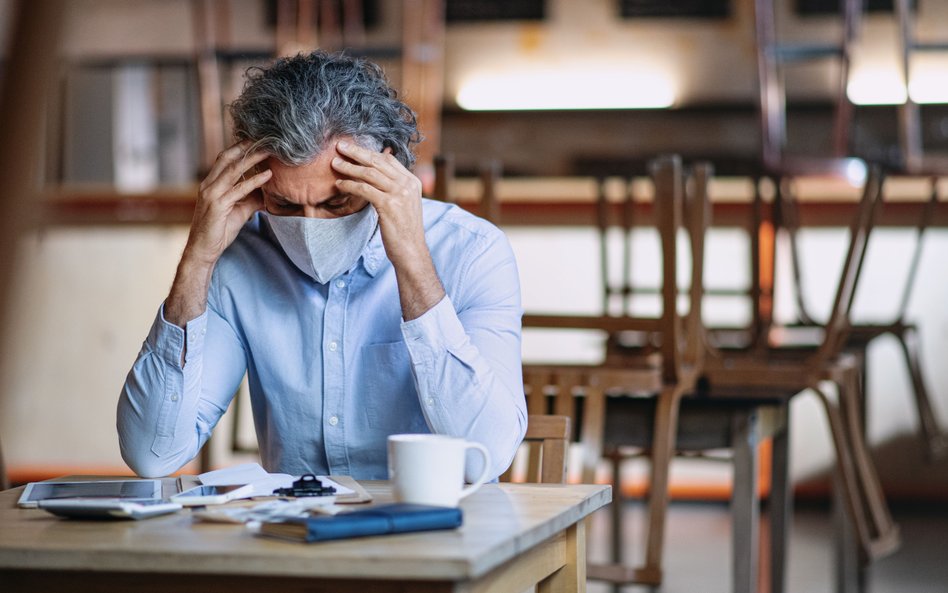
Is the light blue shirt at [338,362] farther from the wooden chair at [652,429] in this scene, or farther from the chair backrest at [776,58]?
the chair backrest at [776,58]

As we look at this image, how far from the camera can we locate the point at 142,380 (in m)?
1.31

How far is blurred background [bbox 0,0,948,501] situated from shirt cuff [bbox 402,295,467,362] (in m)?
2.12

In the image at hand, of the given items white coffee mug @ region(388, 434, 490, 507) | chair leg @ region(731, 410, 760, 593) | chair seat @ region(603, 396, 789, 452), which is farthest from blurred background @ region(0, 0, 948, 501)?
white coffee mug @ region(388, 434, 490, 507)

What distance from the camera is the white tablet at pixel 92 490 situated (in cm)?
100

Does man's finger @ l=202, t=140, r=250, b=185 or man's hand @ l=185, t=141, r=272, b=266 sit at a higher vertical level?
man's finger @ l=202, t=140, r=250, b=185

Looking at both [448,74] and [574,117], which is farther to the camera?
[448,74]

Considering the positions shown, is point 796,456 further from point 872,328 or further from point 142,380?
point 142,380

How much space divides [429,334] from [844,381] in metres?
1.57

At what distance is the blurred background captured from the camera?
4094 millimetres

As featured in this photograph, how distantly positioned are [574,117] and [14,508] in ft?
13.4

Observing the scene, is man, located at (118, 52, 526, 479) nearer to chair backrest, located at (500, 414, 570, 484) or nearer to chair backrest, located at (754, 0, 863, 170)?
chair backrest, located at (500, 414, 570, 484)

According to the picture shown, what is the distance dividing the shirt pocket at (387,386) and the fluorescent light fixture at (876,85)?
4.02m

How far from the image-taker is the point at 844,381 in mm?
2555

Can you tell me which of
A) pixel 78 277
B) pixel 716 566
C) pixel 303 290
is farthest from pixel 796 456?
pixel 303 290
